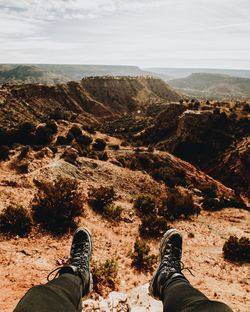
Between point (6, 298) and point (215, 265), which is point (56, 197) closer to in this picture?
point (6, 298)

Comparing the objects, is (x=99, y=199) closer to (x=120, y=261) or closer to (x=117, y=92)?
(x=120, y=261)

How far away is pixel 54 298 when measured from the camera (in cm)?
280

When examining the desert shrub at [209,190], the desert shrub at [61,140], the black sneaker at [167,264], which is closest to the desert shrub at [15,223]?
the black sneaker at [167,264]

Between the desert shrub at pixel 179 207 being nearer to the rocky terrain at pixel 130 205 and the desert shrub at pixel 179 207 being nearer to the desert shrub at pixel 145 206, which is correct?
the rocky terrain at pixel 130 205

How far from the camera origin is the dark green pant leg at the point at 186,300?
2.67 meters

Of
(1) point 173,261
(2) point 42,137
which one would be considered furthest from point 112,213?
(2) point 42,137

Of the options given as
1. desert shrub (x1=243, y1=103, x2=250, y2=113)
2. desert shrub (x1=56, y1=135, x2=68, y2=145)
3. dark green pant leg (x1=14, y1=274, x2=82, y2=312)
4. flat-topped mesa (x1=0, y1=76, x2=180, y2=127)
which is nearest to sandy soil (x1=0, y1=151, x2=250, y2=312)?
dark green pant leg (x1=14, y1=274, x2=82, y2=312)

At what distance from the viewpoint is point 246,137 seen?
35.4 m

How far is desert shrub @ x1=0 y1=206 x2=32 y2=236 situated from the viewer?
7.71 metres

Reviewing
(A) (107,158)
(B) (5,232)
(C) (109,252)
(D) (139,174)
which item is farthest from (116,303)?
(A) (107,158)

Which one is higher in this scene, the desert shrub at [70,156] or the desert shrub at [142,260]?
the desert shrub at [70,156]

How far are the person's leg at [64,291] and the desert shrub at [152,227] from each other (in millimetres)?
5401

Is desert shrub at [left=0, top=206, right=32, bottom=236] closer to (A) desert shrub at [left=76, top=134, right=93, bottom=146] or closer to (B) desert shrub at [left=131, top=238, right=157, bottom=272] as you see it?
(B) desert shrub at [left=131, top=238, right=157, bottom=272]

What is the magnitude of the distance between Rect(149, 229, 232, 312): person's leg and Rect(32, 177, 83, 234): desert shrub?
3657mm
